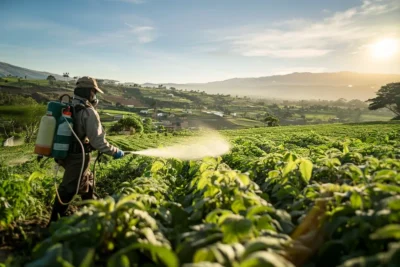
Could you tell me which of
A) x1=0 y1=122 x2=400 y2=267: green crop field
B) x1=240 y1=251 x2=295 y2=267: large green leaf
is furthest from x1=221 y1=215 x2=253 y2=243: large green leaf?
x1=240 y1=251 x2=295 y2=267: large green leaf

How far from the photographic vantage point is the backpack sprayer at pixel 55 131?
558cm

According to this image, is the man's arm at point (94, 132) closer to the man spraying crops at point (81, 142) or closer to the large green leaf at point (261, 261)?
the man spraying crops at point (81, 142)

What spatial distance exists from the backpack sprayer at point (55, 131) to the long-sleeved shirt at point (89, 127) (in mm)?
235

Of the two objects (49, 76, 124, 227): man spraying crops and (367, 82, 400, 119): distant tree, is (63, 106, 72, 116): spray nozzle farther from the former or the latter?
(367, 82, 400, 119): distant tree

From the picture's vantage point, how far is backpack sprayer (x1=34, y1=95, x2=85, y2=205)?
18.3 feet

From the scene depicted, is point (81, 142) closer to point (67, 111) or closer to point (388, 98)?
point (67, 111)

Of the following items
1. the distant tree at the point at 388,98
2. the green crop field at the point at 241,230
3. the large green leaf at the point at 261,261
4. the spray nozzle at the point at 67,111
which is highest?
the distant tree at the point at 388,98

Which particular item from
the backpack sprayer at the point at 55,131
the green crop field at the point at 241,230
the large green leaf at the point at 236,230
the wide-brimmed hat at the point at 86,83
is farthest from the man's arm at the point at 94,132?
the large green leaf at the point at 236,230

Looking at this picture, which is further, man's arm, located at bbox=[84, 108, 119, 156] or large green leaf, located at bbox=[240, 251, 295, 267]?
man's arm, located at bbox=[84, 108, 119, 156]

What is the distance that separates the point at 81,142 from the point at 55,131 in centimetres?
53

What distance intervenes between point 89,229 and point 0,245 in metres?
2.69

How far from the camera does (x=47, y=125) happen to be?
5574 millimetres

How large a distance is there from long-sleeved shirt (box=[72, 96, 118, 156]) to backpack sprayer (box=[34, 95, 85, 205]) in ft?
0.77

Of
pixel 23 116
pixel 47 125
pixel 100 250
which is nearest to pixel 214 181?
pixel 100 250
